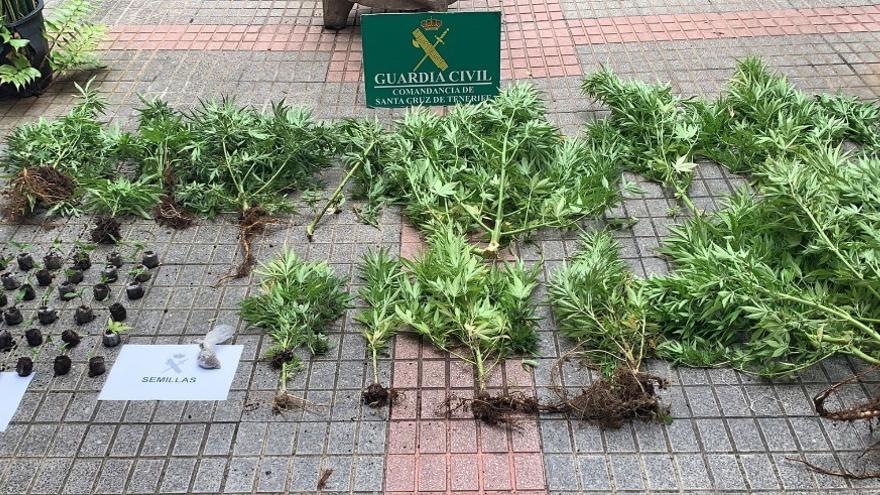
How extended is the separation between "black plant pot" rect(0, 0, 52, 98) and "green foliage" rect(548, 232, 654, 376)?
4216 millimetres

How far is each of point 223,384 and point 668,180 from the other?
2.79 m

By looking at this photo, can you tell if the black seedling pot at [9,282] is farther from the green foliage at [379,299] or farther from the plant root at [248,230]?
the green foliage at [379,299]

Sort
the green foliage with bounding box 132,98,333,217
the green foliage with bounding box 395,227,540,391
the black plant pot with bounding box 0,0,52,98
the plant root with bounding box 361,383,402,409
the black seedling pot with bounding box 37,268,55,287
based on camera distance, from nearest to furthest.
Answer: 1. the plant root with bounding box 361,383,402,409
2. the green foliage with bounding box 395,227,540,391
3. the black seedling pot with bounding box 37,268,55,287
4. the green foliage with bounding box 132,98,333,217
5. the black plant pot with bounding box 0,0,52,98

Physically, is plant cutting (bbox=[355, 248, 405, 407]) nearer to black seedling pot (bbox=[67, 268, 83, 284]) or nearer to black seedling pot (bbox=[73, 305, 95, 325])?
black seedling pot (bbox=[73, 305, 95, 325])

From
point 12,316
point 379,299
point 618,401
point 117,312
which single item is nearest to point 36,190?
point 12,316

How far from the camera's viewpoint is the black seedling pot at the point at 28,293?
170 inches

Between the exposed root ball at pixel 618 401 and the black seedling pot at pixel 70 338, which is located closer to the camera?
the exposed root ball at pixel 618 401

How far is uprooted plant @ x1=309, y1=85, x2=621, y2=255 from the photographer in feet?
15.5

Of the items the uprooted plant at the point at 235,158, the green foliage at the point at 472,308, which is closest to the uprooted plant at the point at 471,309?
the green foliage at the point at 472,308

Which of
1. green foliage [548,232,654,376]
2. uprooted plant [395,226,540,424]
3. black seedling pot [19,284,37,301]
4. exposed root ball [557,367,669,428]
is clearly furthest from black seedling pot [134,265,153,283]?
exposed root ball [557,367,669,428]

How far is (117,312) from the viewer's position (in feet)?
13.7

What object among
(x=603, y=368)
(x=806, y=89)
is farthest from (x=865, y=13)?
(x=603, y=368)

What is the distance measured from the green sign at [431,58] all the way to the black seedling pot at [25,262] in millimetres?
2286

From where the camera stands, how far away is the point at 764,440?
3549 mm
